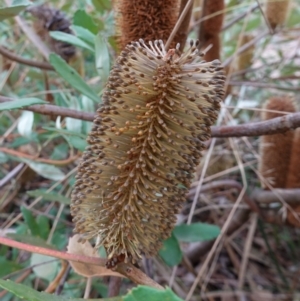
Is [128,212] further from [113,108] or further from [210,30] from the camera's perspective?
[210,30]

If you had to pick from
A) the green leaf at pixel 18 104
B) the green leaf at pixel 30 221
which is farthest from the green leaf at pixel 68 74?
the green leaf at pixel 30 221

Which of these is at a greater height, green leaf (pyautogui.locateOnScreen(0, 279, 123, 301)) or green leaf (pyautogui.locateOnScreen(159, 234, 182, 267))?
green leaf (pyautogui.locateOnScreen(0, 279, 123, 301))

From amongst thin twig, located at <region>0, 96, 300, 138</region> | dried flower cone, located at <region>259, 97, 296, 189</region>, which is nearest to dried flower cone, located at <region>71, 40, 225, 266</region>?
thin twig, located at <region>0, 96, 300, 138</region>

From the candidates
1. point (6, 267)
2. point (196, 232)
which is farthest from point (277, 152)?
point (6, 267)

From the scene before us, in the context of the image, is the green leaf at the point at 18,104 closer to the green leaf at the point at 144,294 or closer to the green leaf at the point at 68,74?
the green leaf at the point at 68,74

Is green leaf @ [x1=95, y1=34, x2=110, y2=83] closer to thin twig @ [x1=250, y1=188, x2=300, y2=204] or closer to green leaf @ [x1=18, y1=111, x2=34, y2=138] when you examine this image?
green leaf @ [x1=18, y1=111, x2=34, y2=138]
